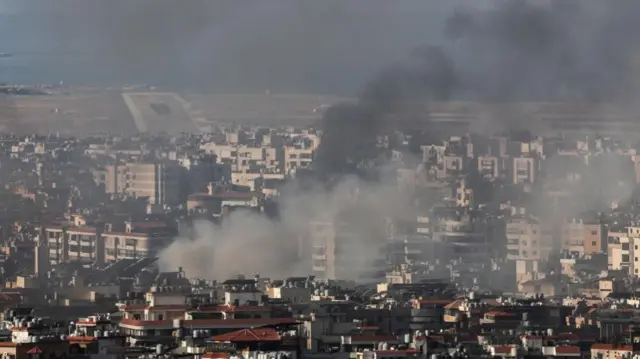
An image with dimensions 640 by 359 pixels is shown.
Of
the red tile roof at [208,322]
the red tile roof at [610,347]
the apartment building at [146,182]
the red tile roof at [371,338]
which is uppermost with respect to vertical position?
the apartment building at [146,182]

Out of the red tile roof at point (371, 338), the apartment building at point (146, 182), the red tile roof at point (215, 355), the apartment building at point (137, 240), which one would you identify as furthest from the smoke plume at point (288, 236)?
the red tile roof at point (215, 355)

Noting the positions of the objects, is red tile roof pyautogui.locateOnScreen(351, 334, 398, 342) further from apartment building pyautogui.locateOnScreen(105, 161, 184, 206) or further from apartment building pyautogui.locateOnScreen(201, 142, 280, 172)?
apartment building pyautogui.locateOnScreen(201, 142, 280, 172)

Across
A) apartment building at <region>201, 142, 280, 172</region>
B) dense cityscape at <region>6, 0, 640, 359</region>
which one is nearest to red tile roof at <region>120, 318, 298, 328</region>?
dense cityscape at <region>6, 0, 640, 359</region>

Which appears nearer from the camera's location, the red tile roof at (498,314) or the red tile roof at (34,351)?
the red tile roof at (34,351)

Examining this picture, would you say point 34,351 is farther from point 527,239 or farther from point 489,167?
point 489,167

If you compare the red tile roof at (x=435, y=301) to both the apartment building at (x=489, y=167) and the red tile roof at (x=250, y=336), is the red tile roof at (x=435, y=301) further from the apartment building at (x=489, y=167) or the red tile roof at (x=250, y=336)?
the apartment building at (x=489, y=167)
